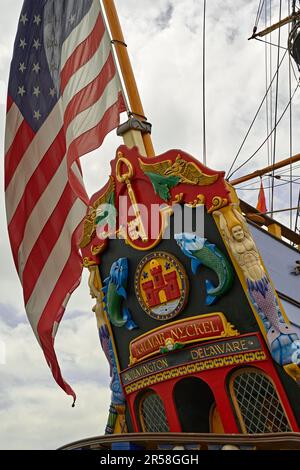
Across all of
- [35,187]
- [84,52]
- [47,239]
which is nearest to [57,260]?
[47,239]

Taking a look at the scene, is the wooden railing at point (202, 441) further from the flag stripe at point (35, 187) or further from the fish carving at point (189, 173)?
the flag stripe at point (35, 187)

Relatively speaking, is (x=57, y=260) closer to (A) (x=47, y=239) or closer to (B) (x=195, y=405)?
(A) (x=47, y=239)

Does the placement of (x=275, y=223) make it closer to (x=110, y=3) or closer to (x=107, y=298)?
(x=107, y=298)

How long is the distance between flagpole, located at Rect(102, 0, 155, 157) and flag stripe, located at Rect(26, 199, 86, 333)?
4.50ft

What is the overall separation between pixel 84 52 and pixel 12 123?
5.94 feet

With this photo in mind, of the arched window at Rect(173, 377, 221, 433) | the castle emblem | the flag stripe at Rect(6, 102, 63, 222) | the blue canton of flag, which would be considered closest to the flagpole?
the blue canton of flag

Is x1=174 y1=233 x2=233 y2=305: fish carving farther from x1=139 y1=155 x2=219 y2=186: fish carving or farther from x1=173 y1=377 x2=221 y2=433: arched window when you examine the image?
x1=173 y1=377 x2=221 y2=433: arched window

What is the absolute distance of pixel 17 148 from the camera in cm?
991

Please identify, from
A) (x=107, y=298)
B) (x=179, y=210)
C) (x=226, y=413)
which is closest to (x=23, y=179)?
(x=107, y=298)

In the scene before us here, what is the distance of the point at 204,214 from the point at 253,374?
1.81 m

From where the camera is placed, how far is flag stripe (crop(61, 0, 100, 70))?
9.14 m

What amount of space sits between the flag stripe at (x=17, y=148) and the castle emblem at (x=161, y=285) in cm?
312

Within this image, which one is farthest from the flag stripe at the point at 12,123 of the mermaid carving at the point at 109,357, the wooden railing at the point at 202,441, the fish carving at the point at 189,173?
the wooden railing at the point at 202,441

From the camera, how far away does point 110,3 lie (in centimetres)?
945
